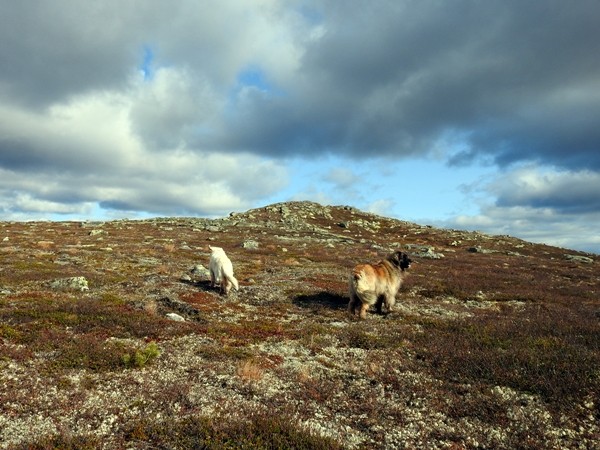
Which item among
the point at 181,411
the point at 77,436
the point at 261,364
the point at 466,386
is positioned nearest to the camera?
the point at 77,436

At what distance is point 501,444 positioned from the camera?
709 cm

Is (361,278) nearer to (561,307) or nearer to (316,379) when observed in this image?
(316,379)

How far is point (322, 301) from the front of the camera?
795 inches

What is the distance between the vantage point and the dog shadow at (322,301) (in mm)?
19172

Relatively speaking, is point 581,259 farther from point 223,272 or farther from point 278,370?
point 278,370

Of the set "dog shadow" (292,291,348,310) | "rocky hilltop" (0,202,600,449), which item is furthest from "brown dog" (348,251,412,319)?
"dog shadow" (292,291,348,310)

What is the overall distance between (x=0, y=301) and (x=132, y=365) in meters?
10.1

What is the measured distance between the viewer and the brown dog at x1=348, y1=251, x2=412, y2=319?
16.9 m

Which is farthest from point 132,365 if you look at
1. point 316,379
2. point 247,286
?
point 247,286

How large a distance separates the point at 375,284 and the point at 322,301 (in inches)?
164

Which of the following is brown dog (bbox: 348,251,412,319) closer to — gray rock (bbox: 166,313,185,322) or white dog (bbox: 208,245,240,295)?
white dog (bbox: 208,245,240,295)

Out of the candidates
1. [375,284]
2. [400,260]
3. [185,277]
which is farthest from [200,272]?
[400,260]

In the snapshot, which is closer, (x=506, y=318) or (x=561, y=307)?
(x=506, y=318)

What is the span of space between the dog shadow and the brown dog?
5.53ft
